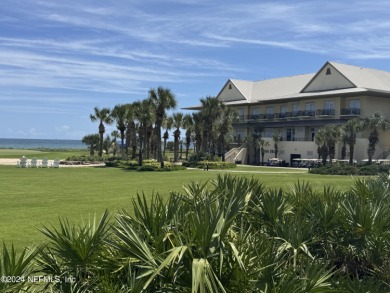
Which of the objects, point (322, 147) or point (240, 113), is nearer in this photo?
point (322, 147)

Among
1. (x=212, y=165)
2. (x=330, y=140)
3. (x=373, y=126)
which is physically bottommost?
(x=212, y=165)

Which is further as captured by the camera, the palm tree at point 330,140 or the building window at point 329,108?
the building window at point 329,108

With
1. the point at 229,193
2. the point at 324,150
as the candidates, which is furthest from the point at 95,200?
the point at 324,150

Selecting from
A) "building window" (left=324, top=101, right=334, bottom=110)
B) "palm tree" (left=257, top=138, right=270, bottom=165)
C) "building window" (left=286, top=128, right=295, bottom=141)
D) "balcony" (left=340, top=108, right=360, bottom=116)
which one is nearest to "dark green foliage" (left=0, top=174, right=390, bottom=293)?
"balcony" (left=340, top=108, right=360, bottom=116)

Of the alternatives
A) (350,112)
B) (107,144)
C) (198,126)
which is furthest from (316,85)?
(107,144)

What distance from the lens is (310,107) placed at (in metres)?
60.9

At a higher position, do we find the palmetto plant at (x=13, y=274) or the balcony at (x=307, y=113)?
the balcony at (x=307, y=113)

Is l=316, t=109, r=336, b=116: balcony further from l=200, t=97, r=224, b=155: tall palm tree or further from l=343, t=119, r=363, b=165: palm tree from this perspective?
l=200, t=97, r=224, b=155: tall palm tree

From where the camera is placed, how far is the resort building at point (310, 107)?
54.0 m

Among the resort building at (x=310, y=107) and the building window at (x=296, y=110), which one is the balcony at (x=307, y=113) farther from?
the building window at (x=296, y=110)

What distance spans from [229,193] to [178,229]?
2317 mm

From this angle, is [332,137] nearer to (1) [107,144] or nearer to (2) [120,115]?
(2) [120,115]

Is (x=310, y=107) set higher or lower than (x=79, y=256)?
higher

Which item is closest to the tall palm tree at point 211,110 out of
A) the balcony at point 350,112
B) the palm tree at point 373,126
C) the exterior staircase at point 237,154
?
the exterior staircase at point 237,154
